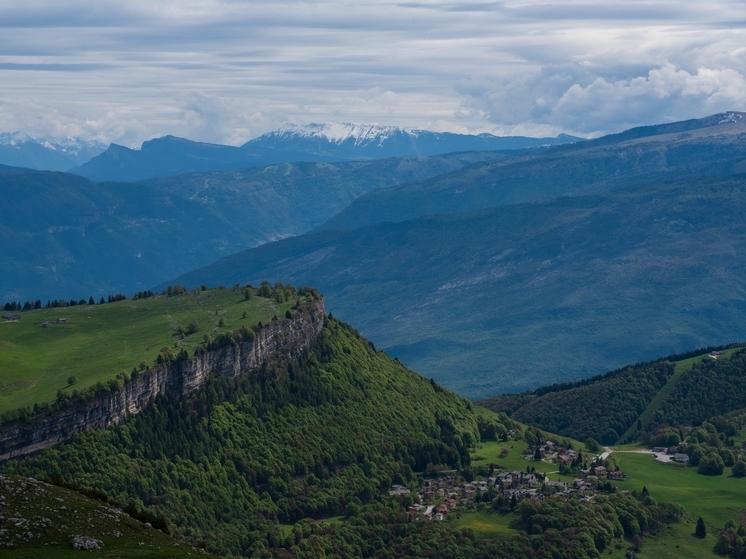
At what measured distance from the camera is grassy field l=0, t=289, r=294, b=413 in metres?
148

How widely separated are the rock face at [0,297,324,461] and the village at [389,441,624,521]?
27560 mm

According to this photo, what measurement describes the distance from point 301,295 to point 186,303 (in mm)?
18785

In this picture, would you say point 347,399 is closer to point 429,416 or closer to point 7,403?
point 429,416

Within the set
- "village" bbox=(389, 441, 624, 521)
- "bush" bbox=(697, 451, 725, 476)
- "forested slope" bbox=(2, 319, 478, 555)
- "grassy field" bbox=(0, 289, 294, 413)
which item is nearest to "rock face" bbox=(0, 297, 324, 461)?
"forested slope" bbox=(2, 319, 478, 555)

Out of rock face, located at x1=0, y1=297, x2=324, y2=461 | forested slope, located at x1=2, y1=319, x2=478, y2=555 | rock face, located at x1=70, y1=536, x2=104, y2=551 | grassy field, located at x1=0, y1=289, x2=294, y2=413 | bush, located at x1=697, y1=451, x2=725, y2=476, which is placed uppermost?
rock face, located at x1=70, y1=536, x2=104, y2=551

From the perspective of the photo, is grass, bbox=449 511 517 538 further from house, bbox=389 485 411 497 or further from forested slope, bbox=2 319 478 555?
forested slope, bbox=2 319 478 555

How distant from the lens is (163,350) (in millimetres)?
158375

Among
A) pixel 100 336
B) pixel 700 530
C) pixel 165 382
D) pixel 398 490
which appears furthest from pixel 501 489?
pixel 100 336

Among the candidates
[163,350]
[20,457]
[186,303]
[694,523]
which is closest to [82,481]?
[20,457]

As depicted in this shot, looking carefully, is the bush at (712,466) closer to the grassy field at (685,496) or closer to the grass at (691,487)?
the grass at (691,487)

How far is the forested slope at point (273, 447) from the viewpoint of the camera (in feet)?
466

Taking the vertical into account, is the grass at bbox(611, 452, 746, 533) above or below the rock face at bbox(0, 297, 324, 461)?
below

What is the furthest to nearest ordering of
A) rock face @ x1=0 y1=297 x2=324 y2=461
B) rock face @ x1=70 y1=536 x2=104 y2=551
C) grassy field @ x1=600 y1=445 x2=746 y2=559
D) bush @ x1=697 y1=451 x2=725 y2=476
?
bush @ x1=697 y1=451 x2=725 y2=476 → grassy field @ x1=600 y1=445 x2=746 y2=559 → rock face @ x1=0 y1=297 x2=324 y2=461 → rock face @ x1=70 y1=536 x2=104 y2=551

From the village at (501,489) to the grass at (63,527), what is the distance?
72.7m
